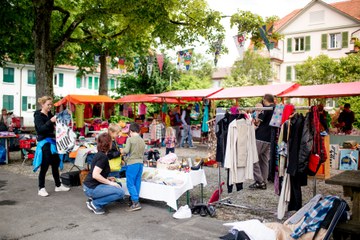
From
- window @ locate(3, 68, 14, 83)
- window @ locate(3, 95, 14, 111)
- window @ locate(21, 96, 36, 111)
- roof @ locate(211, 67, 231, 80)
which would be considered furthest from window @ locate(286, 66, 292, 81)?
window @ locate(3, 95, 14, 111)

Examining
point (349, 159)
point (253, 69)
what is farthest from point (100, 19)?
point (253, 69)

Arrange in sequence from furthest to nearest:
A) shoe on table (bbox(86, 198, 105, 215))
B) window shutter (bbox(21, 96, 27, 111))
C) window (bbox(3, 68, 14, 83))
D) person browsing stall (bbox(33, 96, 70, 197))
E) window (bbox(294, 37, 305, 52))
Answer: window shutter (bbox(21, 96, 27, 111)) → window (bbox(294, 37, 305, 52)) → window (bbox(3, 68, 14, 83)) → person browsing stall (bbox(33, 96, 70, 197)) → shoe on table (bbox(86, 198, 105, 215))

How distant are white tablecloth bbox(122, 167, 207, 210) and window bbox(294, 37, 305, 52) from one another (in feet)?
114

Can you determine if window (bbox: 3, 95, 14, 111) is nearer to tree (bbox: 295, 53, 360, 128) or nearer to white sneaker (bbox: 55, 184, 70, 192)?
tree (bbox: 295, 53, 360, 128)

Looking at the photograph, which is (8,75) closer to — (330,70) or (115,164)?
(330,70)

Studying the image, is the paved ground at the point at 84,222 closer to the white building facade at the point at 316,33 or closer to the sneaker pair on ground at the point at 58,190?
the sneaker pair on ground at the point at 58,190

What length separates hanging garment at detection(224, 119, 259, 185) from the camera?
566cm

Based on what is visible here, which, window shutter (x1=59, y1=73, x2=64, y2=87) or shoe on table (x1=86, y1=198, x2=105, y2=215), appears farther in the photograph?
window shutter (x1=59, y1=73, x2=64, y2=87)

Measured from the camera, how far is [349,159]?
414 inches

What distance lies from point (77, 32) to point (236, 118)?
13520 millimetres

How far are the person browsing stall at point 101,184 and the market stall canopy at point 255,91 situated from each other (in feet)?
29.1

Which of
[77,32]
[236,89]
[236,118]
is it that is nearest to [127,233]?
[236,118]

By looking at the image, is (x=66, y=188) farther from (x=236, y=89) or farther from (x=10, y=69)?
(x=10, y=69)

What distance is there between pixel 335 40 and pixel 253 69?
354 inches
